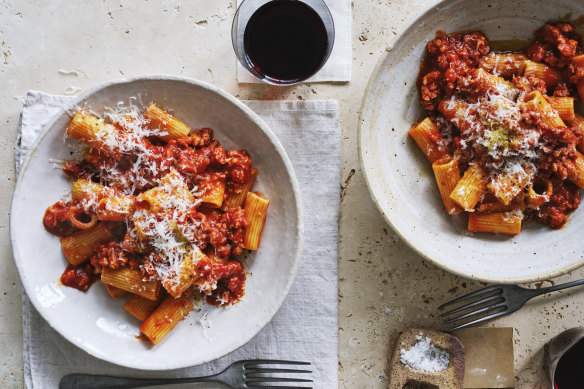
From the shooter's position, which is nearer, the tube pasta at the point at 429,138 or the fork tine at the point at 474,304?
the tube pasta at the point at 429,138

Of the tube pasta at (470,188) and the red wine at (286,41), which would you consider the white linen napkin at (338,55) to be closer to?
the red wine at (286,41)

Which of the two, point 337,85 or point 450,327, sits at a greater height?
point 337,85

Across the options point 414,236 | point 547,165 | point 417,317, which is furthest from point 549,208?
point 417,317

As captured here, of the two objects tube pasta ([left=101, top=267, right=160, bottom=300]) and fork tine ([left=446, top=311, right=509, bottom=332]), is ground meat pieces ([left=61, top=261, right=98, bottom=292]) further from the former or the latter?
fork tine ([left=446, top=311, right=509, bottom=332])

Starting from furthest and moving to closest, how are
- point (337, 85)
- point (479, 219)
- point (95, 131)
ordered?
point (337, 85) → point (479, 219) → point (95, 131)

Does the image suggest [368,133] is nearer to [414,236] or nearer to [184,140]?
[414,236]

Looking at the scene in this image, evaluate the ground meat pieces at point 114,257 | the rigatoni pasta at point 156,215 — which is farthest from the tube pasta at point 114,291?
the ground meat pieces at point 114,257

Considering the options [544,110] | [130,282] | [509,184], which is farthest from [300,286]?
[544,110]
